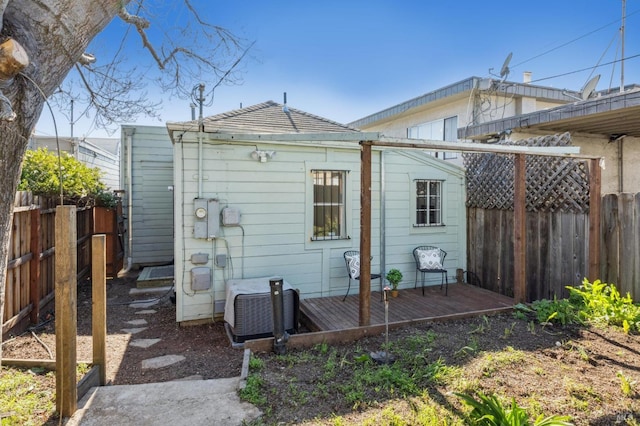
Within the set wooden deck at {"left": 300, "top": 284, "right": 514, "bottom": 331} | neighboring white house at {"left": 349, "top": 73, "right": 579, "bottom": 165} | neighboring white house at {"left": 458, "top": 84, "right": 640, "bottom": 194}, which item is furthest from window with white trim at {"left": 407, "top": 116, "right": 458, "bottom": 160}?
wooden deck at {"left": 300, "top": 284, "right": 514, "bottom": 331}

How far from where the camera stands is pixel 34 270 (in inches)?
193

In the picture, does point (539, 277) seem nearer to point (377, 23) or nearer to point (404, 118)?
point (377, 23)

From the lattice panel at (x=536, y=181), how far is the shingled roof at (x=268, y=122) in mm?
2605

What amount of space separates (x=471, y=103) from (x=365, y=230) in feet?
20.2

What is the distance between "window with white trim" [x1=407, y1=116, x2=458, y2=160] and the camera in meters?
9.38

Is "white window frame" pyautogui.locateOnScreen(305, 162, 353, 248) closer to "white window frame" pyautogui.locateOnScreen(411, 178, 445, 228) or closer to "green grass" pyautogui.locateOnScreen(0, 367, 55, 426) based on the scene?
"white window frame" pyautogui.locateOnScreen(411, 178, 445, 228)

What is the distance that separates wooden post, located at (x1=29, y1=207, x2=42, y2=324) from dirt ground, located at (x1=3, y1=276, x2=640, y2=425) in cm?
23

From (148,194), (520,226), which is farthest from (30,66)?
(148,194)

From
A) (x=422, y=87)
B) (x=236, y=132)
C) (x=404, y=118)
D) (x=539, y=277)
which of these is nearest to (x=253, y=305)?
(x=236, y=132)

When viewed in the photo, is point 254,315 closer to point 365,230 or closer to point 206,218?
point 206,218

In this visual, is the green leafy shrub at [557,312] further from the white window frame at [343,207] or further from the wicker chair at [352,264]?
the white window frame at [343,207]

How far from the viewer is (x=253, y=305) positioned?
4762 mm

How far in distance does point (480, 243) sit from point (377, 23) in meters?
4.94

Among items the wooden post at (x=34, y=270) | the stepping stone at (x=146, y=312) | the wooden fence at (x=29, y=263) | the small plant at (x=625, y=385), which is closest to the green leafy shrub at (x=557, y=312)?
the small plant at (x=625, y=385)
